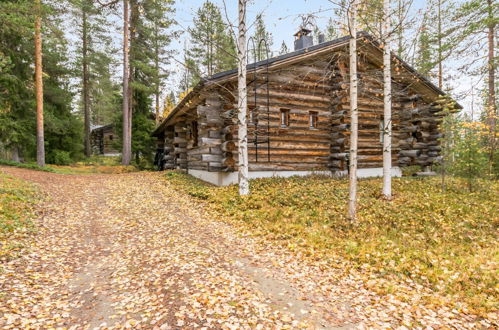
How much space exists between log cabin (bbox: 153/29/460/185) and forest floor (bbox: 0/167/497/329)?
5.39 meters

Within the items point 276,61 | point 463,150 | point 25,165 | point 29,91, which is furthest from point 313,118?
point 29,91

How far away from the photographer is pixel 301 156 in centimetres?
1338

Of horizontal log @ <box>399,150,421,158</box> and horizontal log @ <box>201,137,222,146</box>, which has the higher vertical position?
horizontal log @ <box>201,137,222,146</box>

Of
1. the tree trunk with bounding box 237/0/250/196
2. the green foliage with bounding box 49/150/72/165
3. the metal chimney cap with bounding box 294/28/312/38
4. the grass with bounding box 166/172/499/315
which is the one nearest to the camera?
the grass with bounding box 166/172/499/315

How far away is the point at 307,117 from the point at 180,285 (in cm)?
1084

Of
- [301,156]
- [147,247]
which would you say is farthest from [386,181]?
[147,247]

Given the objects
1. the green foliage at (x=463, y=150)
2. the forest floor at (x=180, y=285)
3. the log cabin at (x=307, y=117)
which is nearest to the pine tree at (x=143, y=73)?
the log cabin at (x=307, y=117)

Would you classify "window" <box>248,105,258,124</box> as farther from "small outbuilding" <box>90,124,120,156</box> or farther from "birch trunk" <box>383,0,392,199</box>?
"small outbuilding" <box>90,124,120,156</box>

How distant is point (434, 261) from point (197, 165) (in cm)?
1219

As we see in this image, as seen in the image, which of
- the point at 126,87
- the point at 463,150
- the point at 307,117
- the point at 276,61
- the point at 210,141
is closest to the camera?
the point at 463,150

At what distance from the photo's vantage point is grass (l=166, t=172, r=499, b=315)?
4.72 m

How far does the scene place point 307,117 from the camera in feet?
44.5

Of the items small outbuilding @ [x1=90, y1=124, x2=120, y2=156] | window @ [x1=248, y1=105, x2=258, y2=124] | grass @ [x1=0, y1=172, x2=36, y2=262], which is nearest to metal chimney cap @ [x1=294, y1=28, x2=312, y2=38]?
window @ [x1=248, y1=105, x2=258, y2=124]

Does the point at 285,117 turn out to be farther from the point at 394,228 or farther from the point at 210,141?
the point at 394,228
